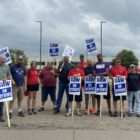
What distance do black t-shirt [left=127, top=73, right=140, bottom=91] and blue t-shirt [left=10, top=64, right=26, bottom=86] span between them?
3.70 metres

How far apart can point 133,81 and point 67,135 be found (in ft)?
15.6

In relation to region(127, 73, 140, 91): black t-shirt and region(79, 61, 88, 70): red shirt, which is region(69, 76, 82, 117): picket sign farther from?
region(127, 73, 140, 91): black t-shirt

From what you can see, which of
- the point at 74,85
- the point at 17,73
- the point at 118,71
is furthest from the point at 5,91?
the point at 118,71

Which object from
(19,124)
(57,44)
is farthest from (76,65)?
(57,44)

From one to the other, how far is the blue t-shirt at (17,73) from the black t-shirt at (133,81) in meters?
3.70

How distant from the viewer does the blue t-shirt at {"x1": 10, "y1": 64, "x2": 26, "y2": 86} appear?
43.8 ft

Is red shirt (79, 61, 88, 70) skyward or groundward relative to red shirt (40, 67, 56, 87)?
skyward

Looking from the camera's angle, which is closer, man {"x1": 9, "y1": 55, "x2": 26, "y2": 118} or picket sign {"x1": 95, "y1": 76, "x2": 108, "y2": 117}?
man {"x1": 9, "y1": 55, "x2": 26, "y2": 118}

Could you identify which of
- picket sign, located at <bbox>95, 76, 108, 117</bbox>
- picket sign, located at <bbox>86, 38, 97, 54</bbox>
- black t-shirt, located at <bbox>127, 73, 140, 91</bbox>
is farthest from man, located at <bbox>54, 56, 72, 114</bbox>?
picket sign, located at <bbox>86, 38, 97, 54</bbox>

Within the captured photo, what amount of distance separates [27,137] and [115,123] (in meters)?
3.33

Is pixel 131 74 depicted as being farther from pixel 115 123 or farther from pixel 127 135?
pixel 127 135

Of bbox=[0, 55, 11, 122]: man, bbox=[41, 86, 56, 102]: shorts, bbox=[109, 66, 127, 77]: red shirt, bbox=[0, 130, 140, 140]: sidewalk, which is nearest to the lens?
bbox=[0, 130, 140, 140]: sidewalk

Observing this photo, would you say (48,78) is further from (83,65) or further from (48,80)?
(83,65)

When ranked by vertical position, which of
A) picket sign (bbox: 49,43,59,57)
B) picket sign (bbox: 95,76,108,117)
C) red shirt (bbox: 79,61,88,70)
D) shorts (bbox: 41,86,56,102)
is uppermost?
picket sign (bbox: 49,43,59,57)
